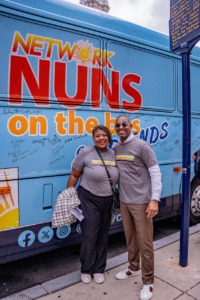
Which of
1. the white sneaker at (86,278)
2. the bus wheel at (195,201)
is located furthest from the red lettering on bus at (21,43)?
the bus wheel at (195,201)

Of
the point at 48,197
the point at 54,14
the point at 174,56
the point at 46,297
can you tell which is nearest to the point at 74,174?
the point at 48,197

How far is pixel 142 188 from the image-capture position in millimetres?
2834

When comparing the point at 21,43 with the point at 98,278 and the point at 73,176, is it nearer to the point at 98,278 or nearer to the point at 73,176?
the point at 73,176

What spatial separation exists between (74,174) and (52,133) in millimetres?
570

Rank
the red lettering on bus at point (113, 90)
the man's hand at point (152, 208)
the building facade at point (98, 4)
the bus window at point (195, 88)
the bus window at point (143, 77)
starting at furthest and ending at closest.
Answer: the building facade at point (98, 4) → the bus window at point (195, 88) → the bus window at point (143, 77) → the red lettering on bus at point (113, 90) → the man's hand at point (152, 208)

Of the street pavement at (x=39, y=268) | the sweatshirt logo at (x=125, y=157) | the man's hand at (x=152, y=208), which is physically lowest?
the street pavement at (x=39, y=268)

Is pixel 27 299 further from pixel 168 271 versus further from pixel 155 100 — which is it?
pixel 155 100

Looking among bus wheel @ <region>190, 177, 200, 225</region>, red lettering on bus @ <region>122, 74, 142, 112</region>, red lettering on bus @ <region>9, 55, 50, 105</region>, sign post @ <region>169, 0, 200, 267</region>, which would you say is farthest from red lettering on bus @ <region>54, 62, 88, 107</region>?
bus wheel @ <region>190, 177, 200, 225</region>

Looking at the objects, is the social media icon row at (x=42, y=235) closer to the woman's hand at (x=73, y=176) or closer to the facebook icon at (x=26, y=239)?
the facebook icon at (x=26, y=239)

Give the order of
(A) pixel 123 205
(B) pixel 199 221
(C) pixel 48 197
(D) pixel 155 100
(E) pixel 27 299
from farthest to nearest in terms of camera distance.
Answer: (B) pixel 199 221 < (D) pixel 155 100 < (C) pixel 48 197 < (A) pixel 123 205 < (E) pixel 27 299

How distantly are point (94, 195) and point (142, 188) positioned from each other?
0.52 metres

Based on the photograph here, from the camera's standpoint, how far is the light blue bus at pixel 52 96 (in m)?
2.89

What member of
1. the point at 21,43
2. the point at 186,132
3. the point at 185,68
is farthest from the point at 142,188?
the point at 21,43

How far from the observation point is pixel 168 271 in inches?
131
